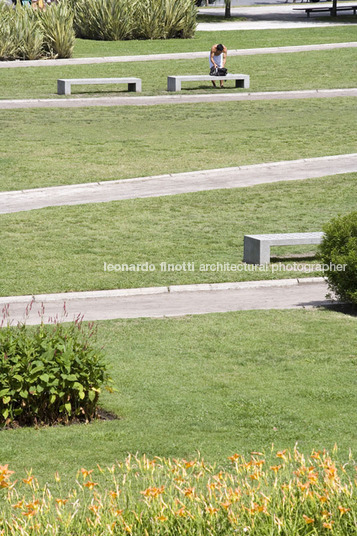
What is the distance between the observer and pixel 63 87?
28.5 m

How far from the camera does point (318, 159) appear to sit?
21.8 m

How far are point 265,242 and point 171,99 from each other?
51.4 ft

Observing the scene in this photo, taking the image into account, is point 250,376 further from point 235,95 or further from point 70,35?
point 70,35

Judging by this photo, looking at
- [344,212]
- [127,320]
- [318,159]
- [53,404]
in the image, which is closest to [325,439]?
[53,404]

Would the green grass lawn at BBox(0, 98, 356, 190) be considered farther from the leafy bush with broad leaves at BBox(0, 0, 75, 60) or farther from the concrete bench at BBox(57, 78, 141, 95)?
the leafy bush with broad leaves at BBox(0, 0, 75, 60)

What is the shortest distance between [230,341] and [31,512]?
208 inches

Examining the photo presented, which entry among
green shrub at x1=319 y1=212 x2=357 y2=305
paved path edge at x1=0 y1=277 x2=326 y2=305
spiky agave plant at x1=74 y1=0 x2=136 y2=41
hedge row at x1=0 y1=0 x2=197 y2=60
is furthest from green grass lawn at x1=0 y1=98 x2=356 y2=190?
spiky agave plant at x1=74 y1=0 x2=136 y2=41

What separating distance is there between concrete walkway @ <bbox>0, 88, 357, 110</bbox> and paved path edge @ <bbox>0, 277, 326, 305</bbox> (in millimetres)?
15368

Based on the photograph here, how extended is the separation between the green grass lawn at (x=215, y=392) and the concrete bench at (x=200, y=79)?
19.1 m

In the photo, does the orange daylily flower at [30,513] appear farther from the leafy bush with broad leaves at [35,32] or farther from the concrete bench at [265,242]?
the leafy bush with broad leaves at [35,32]

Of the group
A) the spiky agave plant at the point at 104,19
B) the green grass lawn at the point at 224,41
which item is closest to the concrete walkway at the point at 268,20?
the green grass lawn at the point at 224,41

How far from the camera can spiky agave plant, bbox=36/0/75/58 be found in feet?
110

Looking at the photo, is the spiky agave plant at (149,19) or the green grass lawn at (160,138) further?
the spiky agave plant at (149,19)

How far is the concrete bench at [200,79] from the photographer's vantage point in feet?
96.5
